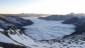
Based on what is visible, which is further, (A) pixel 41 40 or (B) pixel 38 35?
(B) pixel 38 35

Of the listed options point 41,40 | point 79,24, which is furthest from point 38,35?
point 79,24

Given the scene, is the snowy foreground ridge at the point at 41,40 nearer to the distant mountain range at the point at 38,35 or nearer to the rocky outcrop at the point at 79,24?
the distant mountain range at the point at 38,35

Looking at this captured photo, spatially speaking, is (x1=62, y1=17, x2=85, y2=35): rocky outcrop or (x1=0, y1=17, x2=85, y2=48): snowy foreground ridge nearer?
(x1=0, y1=17, x2=85, y2=48): snowy foreground ridge

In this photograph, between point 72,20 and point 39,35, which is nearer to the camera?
point 39,35

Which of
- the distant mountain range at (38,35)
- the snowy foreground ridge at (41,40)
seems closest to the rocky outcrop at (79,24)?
the distant mountain range at (38,35)

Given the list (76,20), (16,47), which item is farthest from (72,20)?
(16,47)

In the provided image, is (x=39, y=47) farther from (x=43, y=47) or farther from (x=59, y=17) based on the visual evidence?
(x=59, y=17)

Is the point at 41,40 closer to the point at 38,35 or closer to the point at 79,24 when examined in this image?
the point at 38,35

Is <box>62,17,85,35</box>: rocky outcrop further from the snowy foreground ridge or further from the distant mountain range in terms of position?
the snowy foreground ridge

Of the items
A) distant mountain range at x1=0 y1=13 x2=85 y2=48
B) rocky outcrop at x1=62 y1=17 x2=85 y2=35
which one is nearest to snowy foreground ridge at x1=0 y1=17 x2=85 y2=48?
distant mountain range at x1=0 y1=13 x2=85 y2=48

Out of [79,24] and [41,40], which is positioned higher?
[79,24]

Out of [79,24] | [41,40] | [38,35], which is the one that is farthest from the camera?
[79,24]
